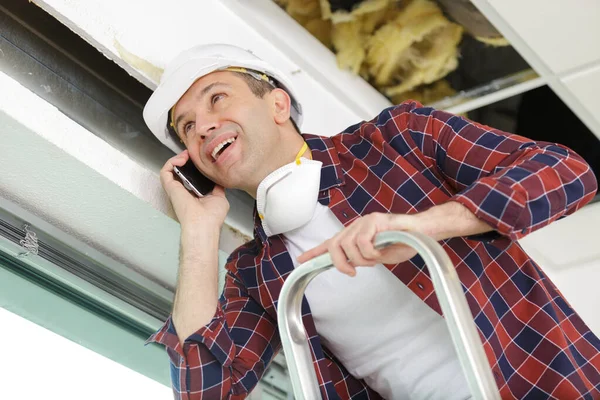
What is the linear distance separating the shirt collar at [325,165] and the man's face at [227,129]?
0.08 metres

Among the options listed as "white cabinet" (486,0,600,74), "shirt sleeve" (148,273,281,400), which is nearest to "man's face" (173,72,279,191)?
"shirt sleeve" (148,273,281,400)

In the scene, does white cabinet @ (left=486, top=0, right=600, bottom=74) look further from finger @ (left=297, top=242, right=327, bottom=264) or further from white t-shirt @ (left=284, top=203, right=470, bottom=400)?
finger @ (left=297, top=242, right=327, bottom=264)

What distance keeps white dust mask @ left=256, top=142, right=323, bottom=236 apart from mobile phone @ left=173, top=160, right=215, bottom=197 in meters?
0.18

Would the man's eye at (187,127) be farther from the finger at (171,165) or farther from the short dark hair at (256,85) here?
the short dark hair at (256,85)

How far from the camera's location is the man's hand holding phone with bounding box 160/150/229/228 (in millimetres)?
1598

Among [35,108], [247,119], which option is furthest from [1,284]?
[247,119]

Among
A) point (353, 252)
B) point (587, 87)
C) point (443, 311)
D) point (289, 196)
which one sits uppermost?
point (587, 87)

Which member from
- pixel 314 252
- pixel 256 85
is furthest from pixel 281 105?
pixel 314 252

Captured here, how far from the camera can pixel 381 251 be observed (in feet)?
3.52

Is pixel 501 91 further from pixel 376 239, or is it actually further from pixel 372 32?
pixel 376 239

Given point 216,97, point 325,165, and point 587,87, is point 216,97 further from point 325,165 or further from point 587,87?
point 587,87

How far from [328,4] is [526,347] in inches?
44.2

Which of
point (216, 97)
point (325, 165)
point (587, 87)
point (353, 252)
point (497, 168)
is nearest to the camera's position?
point (353, 252)

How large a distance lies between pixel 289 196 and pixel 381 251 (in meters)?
0.44
